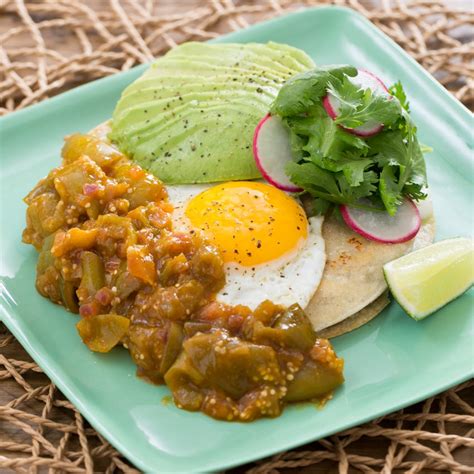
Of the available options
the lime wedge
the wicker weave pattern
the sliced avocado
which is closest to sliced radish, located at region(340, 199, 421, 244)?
the lime wedge

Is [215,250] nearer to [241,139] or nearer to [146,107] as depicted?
[241,139]

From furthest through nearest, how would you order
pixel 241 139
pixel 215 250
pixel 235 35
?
1. pixel 235 35
2. pixel 241 139
3. pixel 215 250

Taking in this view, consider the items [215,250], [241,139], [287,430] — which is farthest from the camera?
[241,139]

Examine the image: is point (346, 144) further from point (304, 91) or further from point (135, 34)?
point (135, 34)

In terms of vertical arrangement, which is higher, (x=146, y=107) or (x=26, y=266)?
(x=146, y=107)

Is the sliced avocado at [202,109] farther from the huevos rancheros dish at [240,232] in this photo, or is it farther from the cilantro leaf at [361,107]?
the cilantro leaf at [361,107]

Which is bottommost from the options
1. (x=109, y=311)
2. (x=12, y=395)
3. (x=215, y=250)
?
(x=12, y=395)

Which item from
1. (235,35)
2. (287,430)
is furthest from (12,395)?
(235,35)
